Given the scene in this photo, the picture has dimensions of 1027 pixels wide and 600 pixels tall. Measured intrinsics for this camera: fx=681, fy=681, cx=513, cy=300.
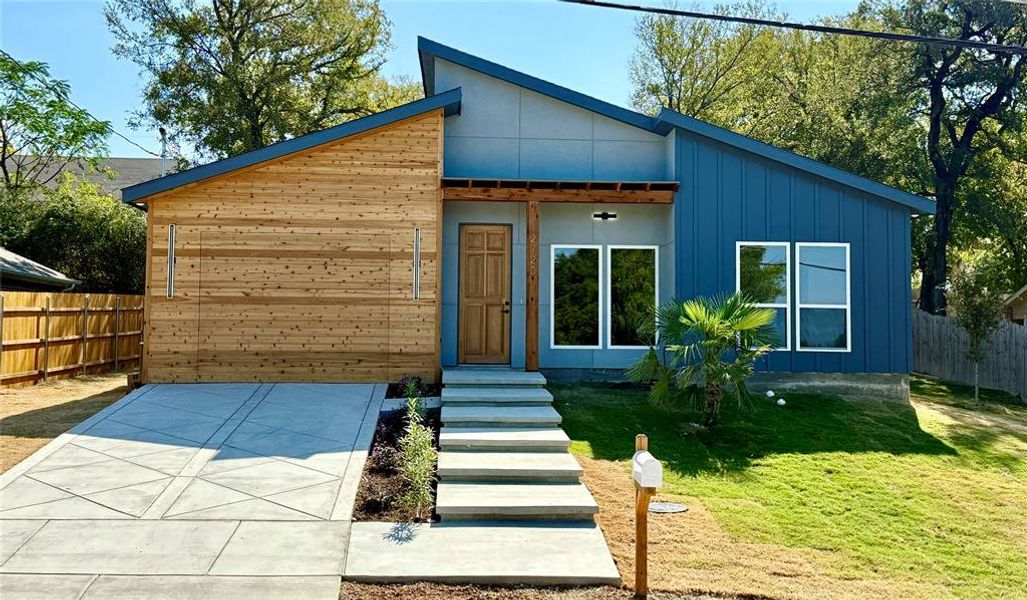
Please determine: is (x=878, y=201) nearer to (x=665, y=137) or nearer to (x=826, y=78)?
(x=665, y=137)

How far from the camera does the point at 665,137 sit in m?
11.9

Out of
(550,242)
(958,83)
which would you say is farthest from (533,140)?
(958,83)

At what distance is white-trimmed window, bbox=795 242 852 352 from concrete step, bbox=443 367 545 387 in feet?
15.1

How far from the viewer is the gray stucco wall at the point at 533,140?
1170 cm

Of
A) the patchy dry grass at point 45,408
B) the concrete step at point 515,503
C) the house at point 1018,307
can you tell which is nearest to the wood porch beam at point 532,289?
the concrete step at point 515,503

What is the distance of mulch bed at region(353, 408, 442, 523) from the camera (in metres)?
5.92

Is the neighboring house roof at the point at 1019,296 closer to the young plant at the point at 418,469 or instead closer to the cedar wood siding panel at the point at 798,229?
the cedar wood siding panel at the point at 798,229

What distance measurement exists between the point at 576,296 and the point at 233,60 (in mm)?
15618

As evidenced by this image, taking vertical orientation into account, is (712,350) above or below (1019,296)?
below

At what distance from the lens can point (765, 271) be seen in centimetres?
1130

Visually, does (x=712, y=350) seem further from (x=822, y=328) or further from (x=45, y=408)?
(x=45, y=408)

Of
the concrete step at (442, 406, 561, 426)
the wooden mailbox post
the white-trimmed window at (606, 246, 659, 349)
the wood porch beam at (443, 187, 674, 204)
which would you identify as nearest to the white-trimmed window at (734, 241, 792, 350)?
the white-trimmed window at (606, 246, 659, 349)

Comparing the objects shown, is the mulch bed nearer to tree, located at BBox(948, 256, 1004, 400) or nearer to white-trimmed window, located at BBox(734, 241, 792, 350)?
white-trimmed window, located at BBox(734, 241, 792, 350)

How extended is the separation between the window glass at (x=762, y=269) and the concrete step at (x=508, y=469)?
5690 mm
